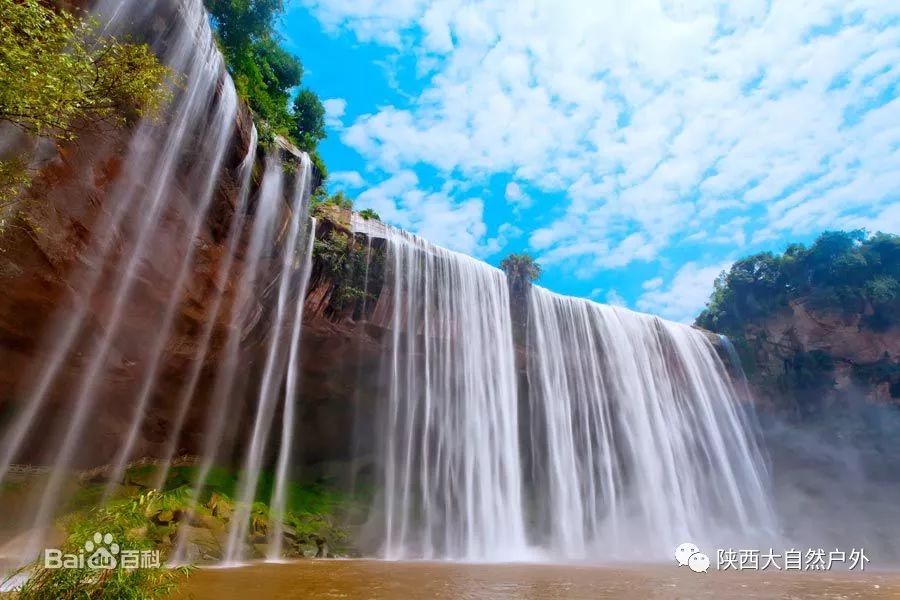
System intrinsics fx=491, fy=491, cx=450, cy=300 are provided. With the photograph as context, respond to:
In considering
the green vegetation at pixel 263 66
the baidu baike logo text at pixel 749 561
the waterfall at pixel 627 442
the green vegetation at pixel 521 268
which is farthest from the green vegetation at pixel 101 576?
the green vegetation at pixel 521 268

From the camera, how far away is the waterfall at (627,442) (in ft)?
59.4

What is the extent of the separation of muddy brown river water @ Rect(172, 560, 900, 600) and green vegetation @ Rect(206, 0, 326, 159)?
10525 millimetres

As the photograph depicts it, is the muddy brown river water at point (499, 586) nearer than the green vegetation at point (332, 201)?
Yes

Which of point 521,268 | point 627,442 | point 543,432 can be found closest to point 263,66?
point 521,268

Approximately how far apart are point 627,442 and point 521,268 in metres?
8.36

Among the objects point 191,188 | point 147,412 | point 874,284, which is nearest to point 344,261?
point 191,188

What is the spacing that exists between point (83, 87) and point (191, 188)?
5325 mm

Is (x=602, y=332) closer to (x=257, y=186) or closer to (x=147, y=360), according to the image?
(x=257, y=186)

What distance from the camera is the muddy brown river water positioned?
5328 mm

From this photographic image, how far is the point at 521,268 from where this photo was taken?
19.4 meters

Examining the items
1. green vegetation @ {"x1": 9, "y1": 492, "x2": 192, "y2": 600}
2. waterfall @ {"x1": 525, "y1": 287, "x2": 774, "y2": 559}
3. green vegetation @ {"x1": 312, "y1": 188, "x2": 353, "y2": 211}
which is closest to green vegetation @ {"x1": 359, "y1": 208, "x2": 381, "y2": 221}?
green vegetation @ {"x1": 312, "y1": 188, "x2": 353, "y2": 211}

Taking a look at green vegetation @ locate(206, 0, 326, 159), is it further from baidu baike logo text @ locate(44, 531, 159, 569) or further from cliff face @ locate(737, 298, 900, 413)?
A: cliff face @ locate(737, 298, 900, 413)

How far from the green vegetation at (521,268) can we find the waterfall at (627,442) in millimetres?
619

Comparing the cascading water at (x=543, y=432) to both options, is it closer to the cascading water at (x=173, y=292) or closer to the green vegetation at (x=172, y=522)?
the green vegetation at (x=172, y=522)
